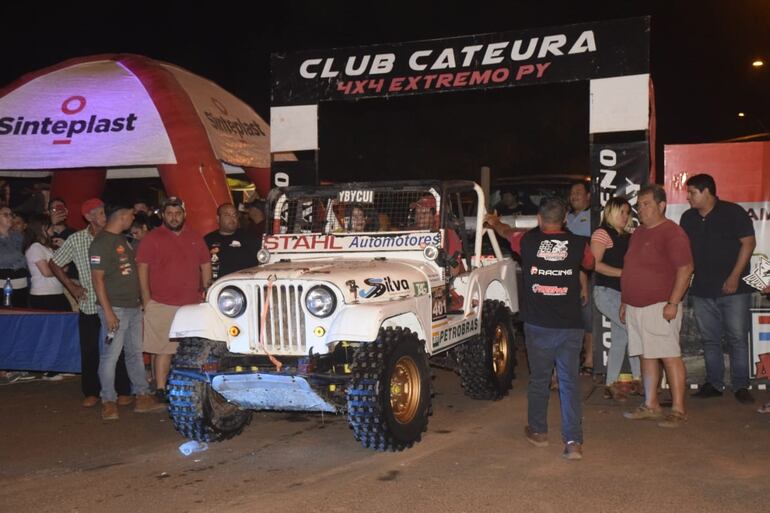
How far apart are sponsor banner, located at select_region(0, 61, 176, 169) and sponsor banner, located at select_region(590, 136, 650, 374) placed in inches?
225

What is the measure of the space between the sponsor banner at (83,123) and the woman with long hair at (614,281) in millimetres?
6205

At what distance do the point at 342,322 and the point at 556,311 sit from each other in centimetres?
157

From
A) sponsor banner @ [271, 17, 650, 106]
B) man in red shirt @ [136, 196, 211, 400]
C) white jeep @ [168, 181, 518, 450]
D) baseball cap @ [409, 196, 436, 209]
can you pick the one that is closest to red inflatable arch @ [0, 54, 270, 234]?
sponsor banner @ [271, 17, 650, 106]

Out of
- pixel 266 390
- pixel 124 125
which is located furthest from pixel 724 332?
pixel 124 125

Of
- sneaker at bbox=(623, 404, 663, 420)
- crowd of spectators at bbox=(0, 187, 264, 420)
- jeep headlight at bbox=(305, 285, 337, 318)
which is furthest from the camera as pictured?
crowd of spectators at bbox=(0, 187, 264, 420)

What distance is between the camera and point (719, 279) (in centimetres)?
796

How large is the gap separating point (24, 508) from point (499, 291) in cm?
504

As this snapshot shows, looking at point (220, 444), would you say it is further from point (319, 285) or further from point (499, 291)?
point (499, 291)

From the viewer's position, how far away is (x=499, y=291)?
8.70 m

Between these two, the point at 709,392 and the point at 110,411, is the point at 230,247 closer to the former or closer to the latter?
the point at 110,411

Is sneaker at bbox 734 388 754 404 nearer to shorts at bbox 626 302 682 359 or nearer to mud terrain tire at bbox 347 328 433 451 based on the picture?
shorts at bbox 626 302 682 359

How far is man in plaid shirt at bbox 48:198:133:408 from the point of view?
26.2ft

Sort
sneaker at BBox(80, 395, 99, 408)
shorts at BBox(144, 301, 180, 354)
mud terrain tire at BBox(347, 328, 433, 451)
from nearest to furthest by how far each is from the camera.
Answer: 1. mud terrain tire at BBox(347, 328, 433, 451)
2. shorts at BBox(144, 301, 180, 354)
3. sneaker at BBox(80, 395, 99, 408)

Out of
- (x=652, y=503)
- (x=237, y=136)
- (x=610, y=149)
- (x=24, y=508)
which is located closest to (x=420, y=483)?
(x=652, y=503)
